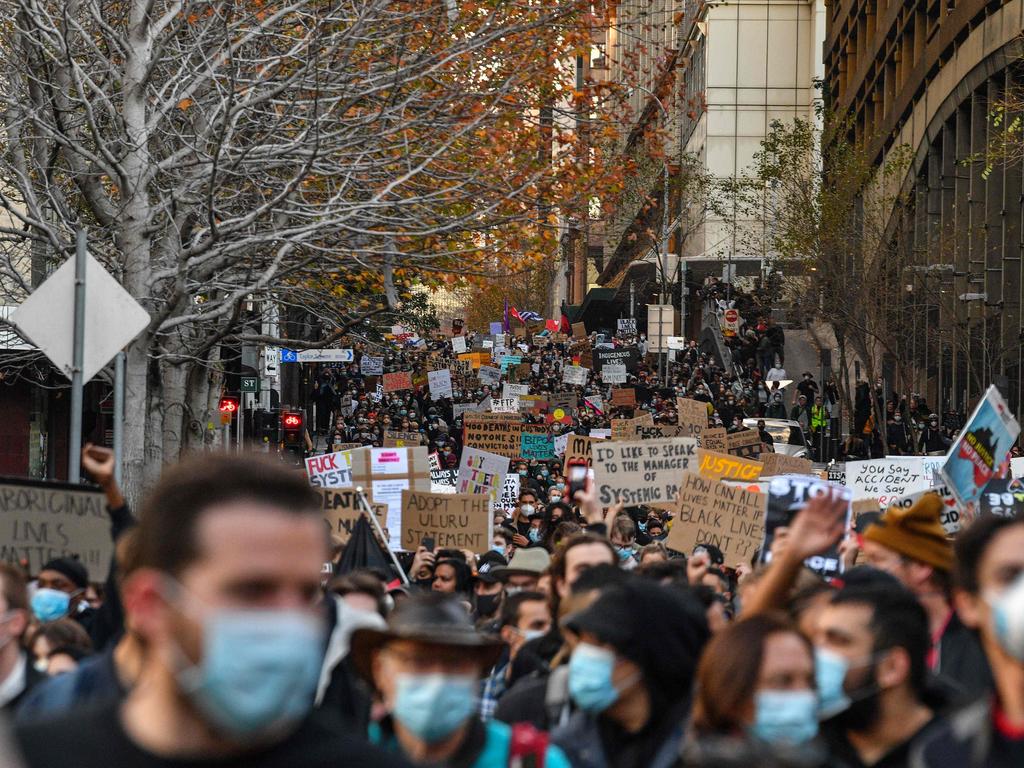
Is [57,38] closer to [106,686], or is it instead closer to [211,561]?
[106,686]

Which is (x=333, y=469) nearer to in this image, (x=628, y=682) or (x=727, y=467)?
(x=727, y=467)

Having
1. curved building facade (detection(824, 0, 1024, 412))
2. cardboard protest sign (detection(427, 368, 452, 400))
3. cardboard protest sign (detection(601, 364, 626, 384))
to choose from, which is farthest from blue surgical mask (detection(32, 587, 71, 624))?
cardboard protest sign (detection(601, 364, 626, 384))

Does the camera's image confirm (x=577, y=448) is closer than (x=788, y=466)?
No

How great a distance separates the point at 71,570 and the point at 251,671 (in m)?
5.64

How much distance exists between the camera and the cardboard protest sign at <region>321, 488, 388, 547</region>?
12648 mm

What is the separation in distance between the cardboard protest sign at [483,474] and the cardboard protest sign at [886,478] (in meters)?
4.20

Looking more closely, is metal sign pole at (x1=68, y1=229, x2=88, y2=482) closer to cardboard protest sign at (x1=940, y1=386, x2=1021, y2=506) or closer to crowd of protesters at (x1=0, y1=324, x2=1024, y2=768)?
crowd of protesters at (x1=0, y1=324, x2=1024, y2=768)

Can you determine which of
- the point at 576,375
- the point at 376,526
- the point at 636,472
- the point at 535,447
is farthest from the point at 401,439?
the point at 376,526

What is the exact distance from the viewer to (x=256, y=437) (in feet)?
114

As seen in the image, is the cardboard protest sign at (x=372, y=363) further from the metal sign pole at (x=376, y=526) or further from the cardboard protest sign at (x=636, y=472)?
the metal sign pole at (x=376, y=526)

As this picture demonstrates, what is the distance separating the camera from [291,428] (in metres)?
31.5

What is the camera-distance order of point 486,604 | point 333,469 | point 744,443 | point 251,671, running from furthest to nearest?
point 744,443
point 333,469
point 486,604
point 251,671

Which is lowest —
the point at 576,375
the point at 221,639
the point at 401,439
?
the point at 401,439

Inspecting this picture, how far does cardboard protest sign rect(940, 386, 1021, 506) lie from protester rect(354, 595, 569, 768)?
631cm
